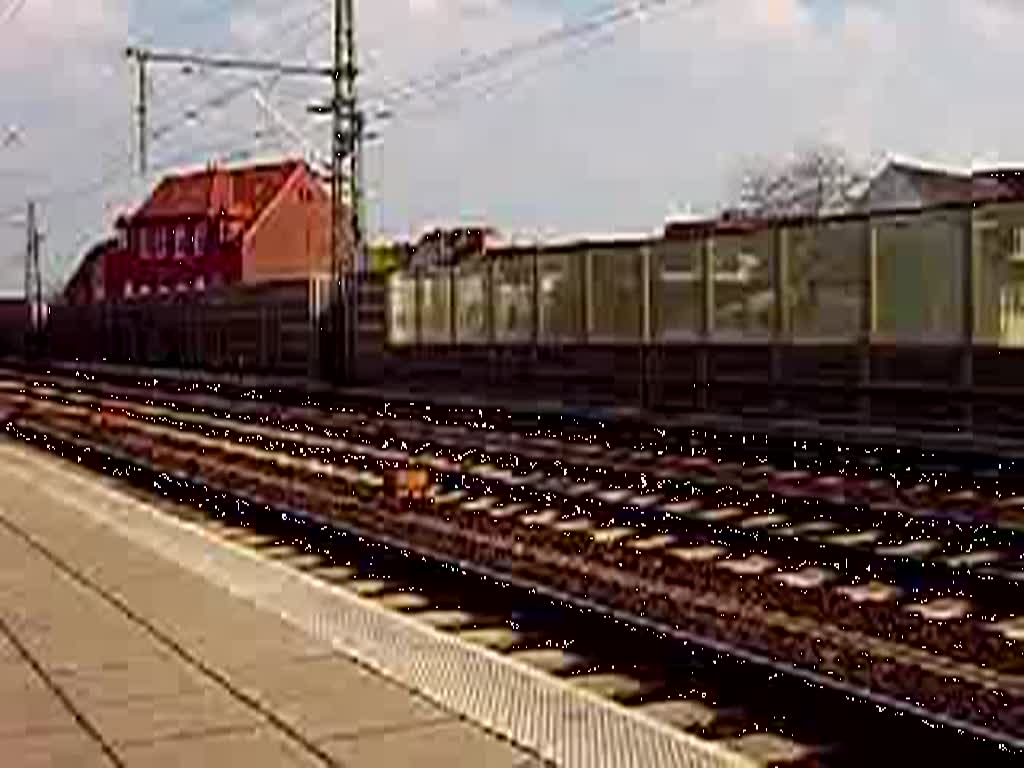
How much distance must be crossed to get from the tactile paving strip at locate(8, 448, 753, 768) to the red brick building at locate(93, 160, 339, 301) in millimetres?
90347

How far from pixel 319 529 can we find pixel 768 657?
7.15m

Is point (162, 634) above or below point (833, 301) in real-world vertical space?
below

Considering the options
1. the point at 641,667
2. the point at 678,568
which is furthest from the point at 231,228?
the point at 641,667

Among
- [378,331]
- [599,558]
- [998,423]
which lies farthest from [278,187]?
[599,558]

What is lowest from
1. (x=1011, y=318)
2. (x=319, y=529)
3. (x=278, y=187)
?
(x=319, y=529)

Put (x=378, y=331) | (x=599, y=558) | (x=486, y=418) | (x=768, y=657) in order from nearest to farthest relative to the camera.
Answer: (x=768, y=657)
(x=599, y=558)
(x=486, y=418)
(x=378, y=331)

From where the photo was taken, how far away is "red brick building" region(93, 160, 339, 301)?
10494cm

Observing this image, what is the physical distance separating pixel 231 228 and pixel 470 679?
99.6 m

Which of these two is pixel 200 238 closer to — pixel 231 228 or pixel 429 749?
pixel 231 228

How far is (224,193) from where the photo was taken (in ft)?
358

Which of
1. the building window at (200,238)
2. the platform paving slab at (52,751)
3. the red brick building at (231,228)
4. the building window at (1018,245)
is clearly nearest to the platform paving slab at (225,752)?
the platform paving slab at (52,751)

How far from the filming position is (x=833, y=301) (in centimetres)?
2562

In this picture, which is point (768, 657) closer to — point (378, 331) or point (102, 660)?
point (102, 660)

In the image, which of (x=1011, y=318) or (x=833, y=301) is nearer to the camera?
(x=1011, y=318)
